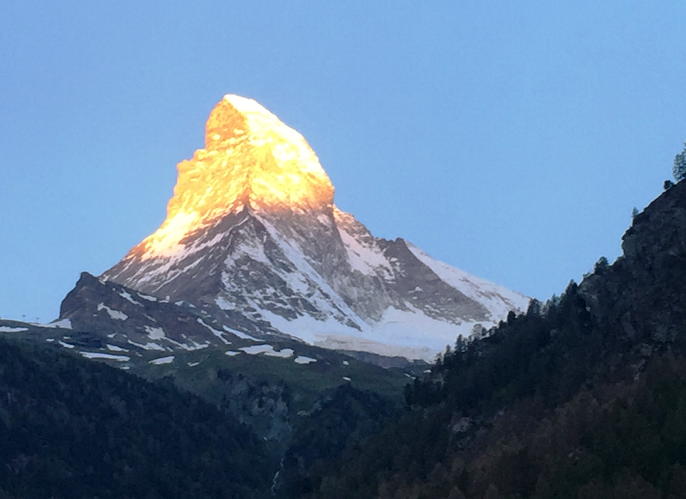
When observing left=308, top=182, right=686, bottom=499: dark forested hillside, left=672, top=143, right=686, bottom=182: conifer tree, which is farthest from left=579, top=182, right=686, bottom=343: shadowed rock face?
left=672, top=143, right=686, bottom=182: conifer tree

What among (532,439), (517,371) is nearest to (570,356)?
(517,371)

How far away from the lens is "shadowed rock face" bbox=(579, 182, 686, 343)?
456 ft

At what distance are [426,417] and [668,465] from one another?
70362 mm

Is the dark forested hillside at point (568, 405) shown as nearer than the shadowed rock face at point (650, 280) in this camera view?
Yes

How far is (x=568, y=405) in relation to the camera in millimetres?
132875

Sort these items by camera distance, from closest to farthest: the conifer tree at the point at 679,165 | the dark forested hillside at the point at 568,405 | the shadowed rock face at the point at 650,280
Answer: the dark forested hillside at the point at 568,405, the shadowed rock face at the point at 650,280, the conifer tree at the point at 679,165

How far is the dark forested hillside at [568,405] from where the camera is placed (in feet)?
364

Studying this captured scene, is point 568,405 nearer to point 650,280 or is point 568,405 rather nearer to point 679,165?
point 650,280

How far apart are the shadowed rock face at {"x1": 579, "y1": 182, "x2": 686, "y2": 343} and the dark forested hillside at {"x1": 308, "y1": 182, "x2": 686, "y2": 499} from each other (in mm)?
168

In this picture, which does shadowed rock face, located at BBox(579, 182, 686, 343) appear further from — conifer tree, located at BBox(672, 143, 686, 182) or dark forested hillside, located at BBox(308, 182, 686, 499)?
conifer tree, located at BBox(672, 143, 686, 182)

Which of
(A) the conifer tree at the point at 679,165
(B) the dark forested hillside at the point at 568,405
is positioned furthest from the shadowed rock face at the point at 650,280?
(A) the conifer tree at the point at 679,165

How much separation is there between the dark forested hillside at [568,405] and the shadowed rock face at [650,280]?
0.17 meters

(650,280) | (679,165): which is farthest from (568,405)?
(679,165)

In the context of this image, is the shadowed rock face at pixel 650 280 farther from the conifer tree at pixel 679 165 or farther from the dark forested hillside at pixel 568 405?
the conifer tree at pixel 679 165
